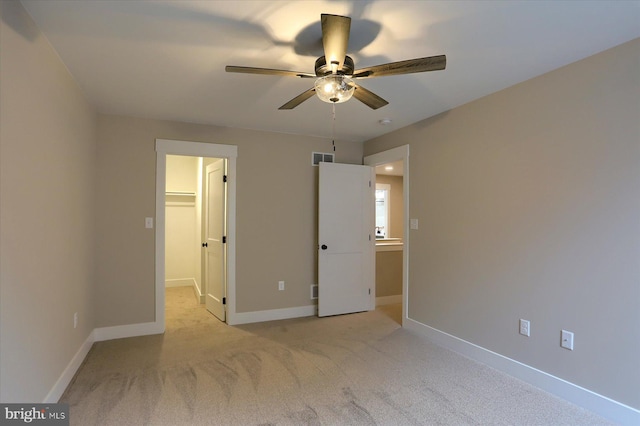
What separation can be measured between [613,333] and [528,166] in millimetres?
1290

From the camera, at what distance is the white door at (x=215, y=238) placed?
13.6ft

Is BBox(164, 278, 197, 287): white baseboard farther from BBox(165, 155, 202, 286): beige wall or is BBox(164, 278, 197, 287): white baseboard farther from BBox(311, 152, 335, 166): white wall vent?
BBox(311, 152, 335, 166): white wall vent

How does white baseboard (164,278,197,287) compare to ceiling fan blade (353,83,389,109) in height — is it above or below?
below

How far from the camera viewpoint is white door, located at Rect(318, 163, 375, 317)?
433 centimetres

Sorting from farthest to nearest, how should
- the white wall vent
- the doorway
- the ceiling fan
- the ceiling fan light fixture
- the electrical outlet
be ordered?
the white wall vent → the doorway → the electrical outlet → the ceiling fan light fixture → the ceiling fan

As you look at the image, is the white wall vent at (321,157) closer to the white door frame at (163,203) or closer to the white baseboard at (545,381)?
the white door frame at (163,203)

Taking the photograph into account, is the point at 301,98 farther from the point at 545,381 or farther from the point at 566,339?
the point at 545,381

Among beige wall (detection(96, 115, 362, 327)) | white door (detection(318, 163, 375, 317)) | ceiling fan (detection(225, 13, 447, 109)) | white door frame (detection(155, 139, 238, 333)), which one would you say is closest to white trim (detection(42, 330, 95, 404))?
beige wall (detection(96, 115, 362, 327))

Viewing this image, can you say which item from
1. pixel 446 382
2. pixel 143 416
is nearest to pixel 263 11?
pixel 143 416

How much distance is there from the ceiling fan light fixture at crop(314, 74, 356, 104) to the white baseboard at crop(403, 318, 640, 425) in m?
2.55

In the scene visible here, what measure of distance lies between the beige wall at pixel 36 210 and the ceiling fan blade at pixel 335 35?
1504mm

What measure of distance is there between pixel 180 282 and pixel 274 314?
3.03 meters

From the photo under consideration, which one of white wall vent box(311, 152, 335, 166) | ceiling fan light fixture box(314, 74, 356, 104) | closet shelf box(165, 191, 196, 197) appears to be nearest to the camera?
ceiling fan light fixture box(314, 74, 356, 104)

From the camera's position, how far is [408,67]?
5.91 feet
